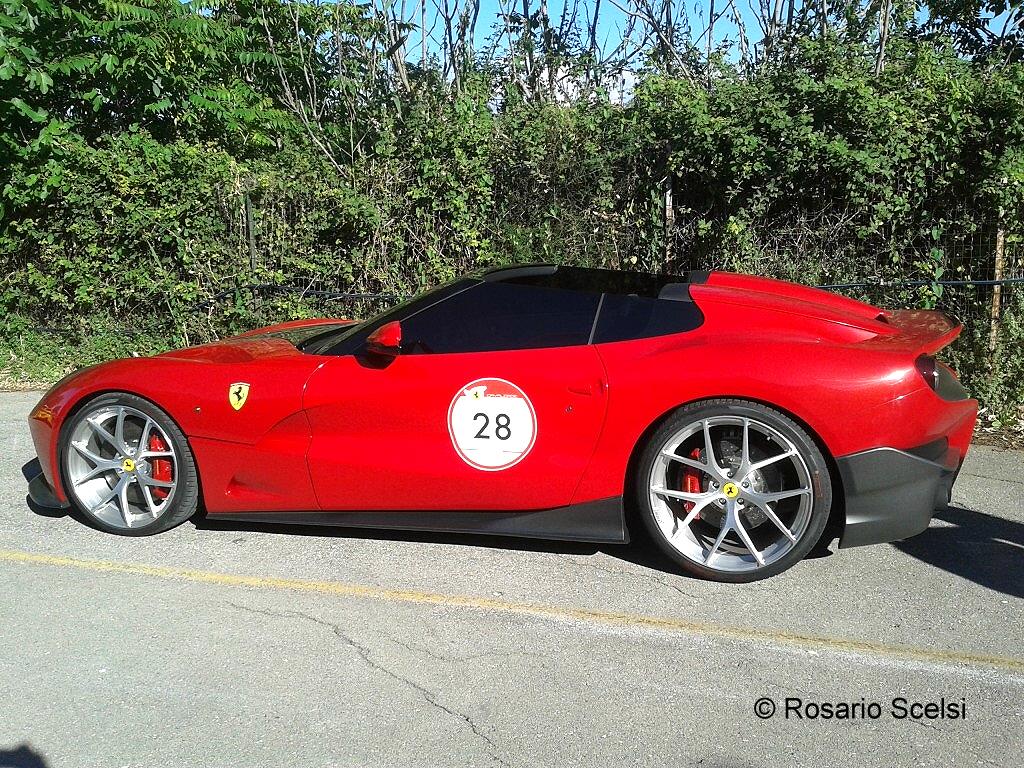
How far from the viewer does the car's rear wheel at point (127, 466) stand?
15.5 ft

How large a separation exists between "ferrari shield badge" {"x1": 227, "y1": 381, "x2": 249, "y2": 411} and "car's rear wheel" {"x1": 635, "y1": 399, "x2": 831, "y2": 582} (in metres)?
1.92

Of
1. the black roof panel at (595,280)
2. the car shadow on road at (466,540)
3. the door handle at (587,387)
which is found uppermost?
the black roof panel at (595,280)

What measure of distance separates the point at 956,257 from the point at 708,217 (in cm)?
191

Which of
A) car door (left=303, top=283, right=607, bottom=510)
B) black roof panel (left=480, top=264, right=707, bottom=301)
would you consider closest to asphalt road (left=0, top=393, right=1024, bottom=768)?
car door (left=303, top=283, right=607, bottom=510)

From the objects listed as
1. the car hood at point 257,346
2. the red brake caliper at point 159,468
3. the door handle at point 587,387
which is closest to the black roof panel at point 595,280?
the door handle at point 587,387

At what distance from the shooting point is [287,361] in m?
4.62

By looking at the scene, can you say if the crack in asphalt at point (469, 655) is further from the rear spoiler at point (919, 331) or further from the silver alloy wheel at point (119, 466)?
the rear spoiler at point (919, 331)

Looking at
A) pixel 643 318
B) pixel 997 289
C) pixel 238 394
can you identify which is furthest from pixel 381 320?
pixel 997 289

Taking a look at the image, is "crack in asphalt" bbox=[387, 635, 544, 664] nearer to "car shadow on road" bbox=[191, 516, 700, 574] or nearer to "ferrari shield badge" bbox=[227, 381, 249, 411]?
"car shadow on road" bbox=[191, 516, 700, 574]

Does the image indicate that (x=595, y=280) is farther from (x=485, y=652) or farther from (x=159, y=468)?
(x=159, y=468)

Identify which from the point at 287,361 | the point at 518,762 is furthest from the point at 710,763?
the point at 287,361

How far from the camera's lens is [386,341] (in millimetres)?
4309

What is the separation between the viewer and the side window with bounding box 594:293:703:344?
4.25 m

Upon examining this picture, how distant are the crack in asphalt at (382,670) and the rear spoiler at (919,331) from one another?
239cm
